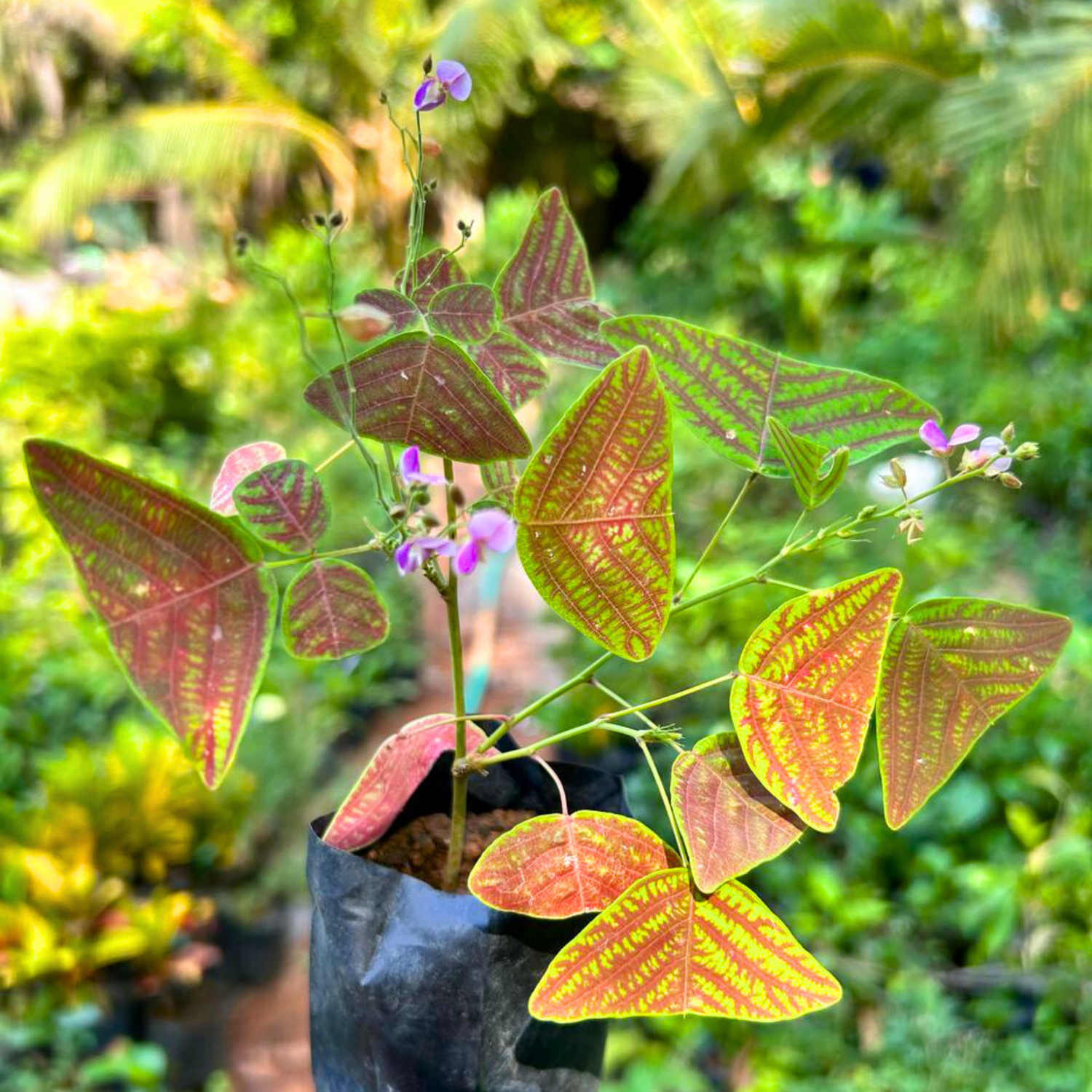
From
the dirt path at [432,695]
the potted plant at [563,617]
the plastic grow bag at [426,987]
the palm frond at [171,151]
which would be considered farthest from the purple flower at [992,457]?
the palm frond at [171,151]

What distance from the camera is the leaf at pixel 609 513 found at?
13.3 inches

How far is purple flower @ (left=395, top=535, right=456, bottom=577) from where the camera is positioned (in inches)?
13.9

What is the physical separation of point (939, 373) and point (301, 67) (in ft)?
14.2

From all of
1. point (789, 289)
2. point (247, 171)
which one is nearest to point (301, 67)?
point (247, 171)

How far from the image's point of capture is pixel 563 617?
0.36 metres

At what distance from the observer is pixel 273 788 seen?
7.27 ft

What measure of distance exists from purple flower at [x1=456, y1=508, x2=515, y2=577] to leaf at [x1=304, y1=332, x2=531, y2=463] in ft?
0.08

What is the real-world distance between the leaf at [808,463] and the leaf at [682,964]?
137mm

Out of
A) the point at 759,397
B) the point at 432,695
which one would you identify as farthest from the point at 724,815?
the point at 432,695

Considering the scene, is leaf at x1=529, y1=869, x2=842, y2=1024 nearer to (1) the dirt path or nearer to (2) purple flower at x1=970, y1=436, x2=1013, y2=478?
(2) purple flower at x1=970, y1=436, x2=1013, y2=478

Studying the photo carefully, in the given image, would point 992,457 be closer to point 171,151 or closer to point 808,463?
point 808,463

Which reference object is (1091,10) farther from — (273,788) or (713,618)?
(273,788)

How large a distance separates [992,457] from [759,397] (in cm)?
9

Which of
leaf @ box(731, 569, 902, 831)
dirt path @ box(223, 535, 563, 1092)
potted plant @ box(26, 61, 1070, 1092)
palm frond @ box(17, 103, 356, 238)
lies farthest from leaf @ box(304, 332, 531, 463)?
palm frond @ box(17, 103, 356, 238)
